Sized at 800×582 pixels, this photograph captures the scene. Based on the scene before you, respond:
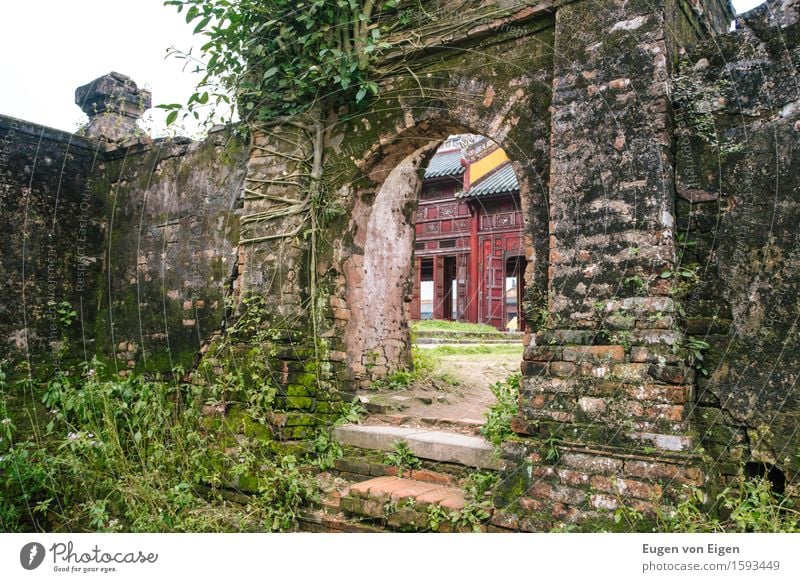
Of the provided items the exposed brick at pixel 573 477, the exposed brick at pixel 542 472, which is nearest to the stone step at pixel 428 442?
the exposed brick at pixel 542 472

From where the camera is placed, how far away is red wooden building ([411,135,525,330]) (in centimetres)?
1675

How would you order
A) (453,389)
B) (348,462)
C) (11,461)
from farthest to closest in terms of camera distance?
1. (453,389)
2. (11,461)
3. (348,462)

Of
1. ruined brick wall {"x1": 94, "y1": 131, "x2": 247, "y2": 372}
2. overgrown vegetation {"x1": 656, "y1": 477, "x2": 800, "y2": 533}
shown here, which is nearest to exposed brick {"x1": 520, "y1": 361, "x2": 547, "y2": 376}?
overgrown vegetation {"x1": 656, "y1": 477, "x2": 800, "y2": 533}

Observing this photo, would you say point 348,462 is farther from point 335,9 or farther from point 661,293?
point 335,9

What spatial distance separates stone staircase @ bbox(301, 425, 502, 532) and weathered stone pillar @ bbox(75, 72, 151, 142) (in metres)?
5.00

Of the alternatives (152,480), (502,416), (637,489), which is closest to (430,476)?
(502,416)

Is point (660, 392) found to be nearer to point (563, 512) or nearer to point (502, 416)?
point (563, 512)

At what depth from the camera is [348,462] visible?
466cm

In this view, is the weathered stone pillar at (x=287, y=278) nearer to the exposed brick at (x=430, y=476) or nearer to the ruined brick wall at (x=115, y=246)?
the ruined brick wall at (x=115, y=246)

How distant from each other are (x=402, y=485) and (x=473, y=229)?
45.2 ft

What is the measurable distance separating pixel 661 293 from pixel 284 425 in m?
2.93

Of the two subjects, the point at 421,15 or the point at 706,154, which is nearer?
the point at 706,154

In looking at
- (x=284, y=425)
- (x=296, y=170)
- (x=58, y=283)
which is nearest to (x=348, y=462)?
(x=284, y=425)
